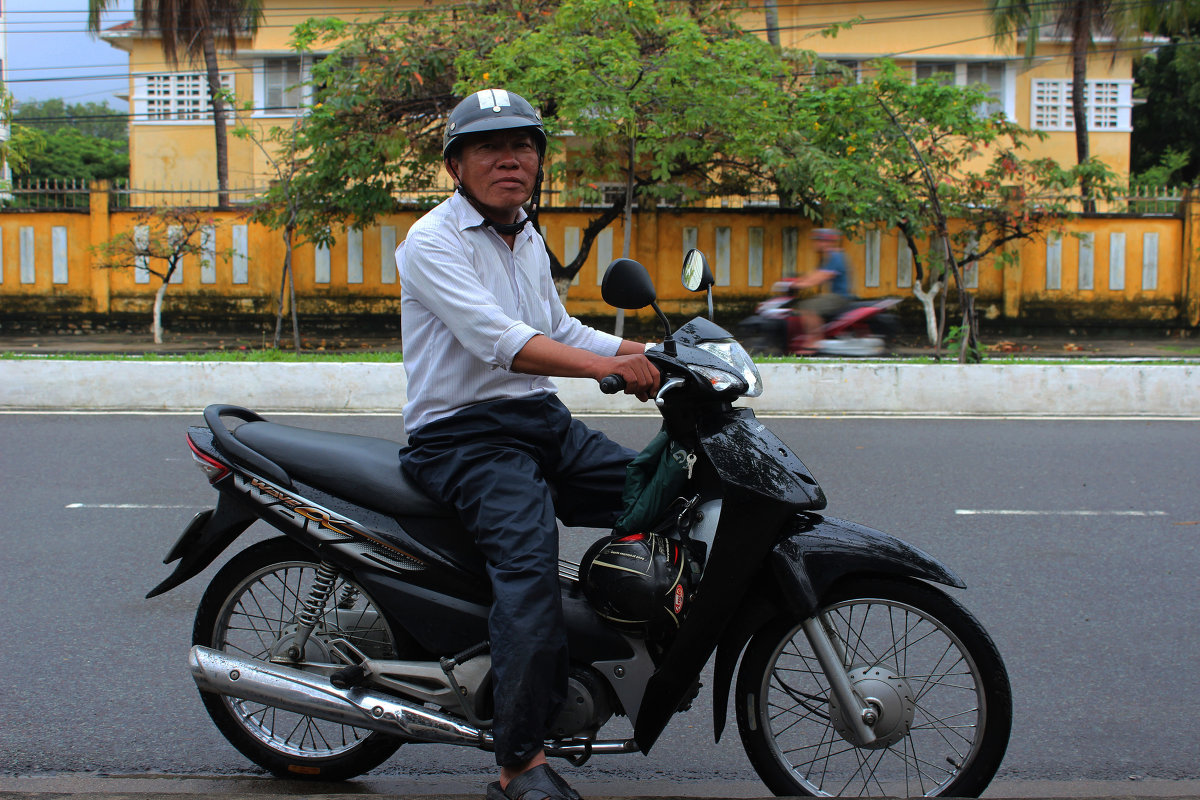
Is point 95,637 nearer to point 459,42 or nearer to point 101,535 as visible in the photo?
point 101,535

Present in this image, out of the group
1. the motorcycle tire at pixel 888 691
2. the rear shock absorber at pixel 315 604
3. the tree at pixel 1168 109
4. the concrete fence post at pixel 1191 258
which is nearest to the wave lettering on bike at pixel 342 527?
the rear shock absorber at pixel 315 604

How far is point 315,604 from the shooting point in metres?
2.93

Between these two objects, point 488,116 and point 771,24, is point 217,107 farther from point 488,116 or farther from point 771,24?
point 488,116

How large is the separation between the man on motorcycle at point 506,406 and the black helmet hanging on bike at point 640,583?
0.47ft

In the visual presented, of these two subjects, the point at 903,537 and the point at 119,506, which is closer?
the point at 903,537

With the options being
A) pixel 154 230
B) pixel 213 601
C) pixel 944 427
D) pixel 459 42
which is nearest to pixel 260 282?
pixel 154 230

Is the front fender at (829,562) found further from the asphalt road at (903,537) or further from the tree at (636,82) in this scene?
the tree at (636,82)

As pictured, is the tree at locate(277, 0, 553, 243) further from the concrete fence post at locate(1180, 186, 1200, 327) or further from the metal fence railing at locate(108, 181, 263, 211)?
the concrete fence post at locate(1180, 186, 1200, 327)

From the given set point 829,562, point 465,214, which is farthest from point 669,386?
point 465,214

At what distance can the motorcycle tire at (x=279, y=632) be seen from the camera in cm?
295

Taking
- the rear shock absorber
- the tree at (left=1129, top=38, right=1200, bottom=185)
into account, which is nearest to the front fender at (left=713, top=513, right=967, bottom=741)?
the rear shock absorber

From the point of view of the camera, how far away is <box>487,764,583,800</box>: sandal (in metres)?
2.52

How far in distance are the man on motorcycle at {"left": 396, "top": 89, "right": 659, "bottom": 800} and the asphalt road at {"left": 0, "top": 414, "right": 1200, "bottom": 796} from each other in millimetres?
725

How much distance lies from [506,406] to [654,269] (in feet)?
51.4
